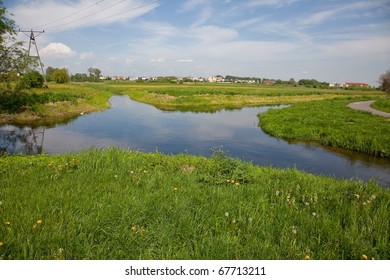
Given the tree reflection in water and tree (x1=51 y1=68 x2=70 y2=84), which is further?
tree (x1=51 y1=68 x2=70 y2=84)

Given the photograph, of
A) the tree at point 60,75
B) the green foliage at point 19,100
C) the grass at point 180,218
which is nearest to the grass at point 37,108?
the green foliage at point 19,100

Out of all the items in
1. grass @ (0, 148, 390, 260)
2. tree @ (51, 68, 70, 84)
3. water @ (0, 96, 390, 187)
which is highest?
tree @ (51, 68, 70, 84)

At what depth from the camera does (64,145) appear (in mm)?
15914

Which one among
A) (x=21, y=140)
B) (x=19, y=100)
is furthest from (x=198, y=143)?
(x=19, y=100)

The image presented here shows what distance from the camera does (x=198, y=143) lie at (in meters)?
17.8

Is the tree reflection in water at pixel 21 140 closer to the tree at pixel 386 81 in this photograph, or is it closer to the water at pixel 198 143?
the water at pixel 198 143

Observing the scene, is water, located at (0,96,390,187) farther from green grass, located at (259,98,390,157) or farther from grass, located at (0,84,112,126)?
grass, located at (0,84,112,126)

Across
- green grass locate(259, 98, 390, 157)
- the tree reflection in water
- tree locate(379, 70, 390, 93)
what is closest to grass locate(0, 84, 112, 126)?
the tree reflection in water

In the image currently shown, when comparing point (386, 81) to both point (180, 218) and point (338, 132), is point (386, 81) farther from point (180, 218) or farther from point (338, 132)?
point (180, 218)

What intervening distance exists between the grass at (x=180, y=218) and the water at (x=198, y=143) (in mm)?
5599

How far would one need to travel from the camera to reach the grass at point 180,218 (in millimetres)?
3828

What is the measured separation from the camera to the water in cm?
1338

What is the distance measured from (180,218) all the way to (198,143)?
13.2 m

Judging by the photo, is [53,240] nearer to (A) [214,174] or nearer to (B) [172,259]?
(B) [172,259]
